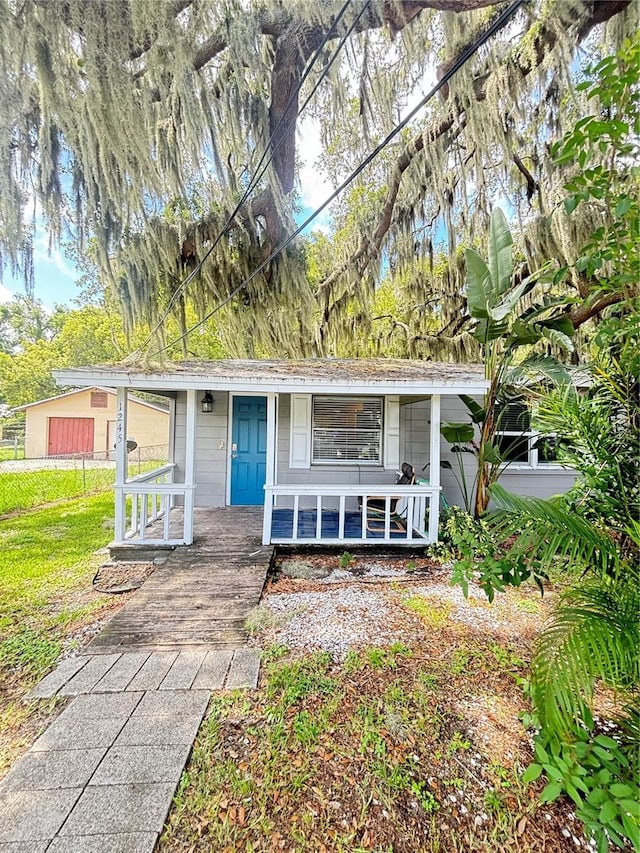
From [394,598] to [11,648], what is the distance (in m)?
3.61

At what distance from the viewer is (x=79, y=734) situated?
7.30 feet

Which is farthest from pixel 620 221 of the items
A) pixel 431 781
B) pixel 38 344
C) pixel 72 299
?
pixel 38 344

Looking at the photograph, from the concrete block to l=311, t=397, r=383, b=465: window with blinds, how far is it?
15.6 feet

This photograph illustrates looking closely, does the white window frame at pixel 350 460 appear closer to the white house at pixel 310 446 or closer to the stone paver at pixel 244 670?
the white house at pixel 310 446

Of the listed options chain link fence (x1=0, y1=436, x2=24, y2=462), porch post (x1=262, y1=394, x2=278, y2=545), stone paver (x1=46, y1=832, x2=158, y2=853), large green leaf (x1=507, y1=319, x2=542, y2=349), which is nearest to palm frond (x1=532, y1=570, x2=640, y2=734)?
stone paver (x1=46, y1=832, x2=158, y2=853)

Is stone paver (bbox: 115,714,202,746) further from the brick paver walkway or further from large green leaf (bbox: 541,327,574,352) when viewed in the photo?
large green leaf (bbox: 541,327,574,352)

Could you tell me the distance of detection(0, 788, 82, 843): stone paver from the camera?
1664 millimetres

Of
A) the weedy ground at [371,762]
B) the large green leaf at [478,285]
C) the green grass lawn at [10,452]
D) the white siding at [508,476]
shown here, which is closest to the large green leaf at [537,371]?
the large green leaf at [478,285]

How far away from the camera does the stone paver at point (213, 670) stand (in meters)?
2.65

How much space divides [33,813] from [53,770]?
236 millimetres

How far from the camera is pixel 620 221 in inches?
79.4

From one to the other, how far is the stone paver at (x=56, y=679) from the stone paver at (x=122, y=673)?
10.9 inches

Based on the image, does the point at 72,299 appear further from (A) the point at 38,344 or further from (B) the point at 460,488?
(A) the point at 38,344

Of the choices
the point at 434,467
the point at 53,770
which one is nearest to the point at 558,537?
the point at 53,770
